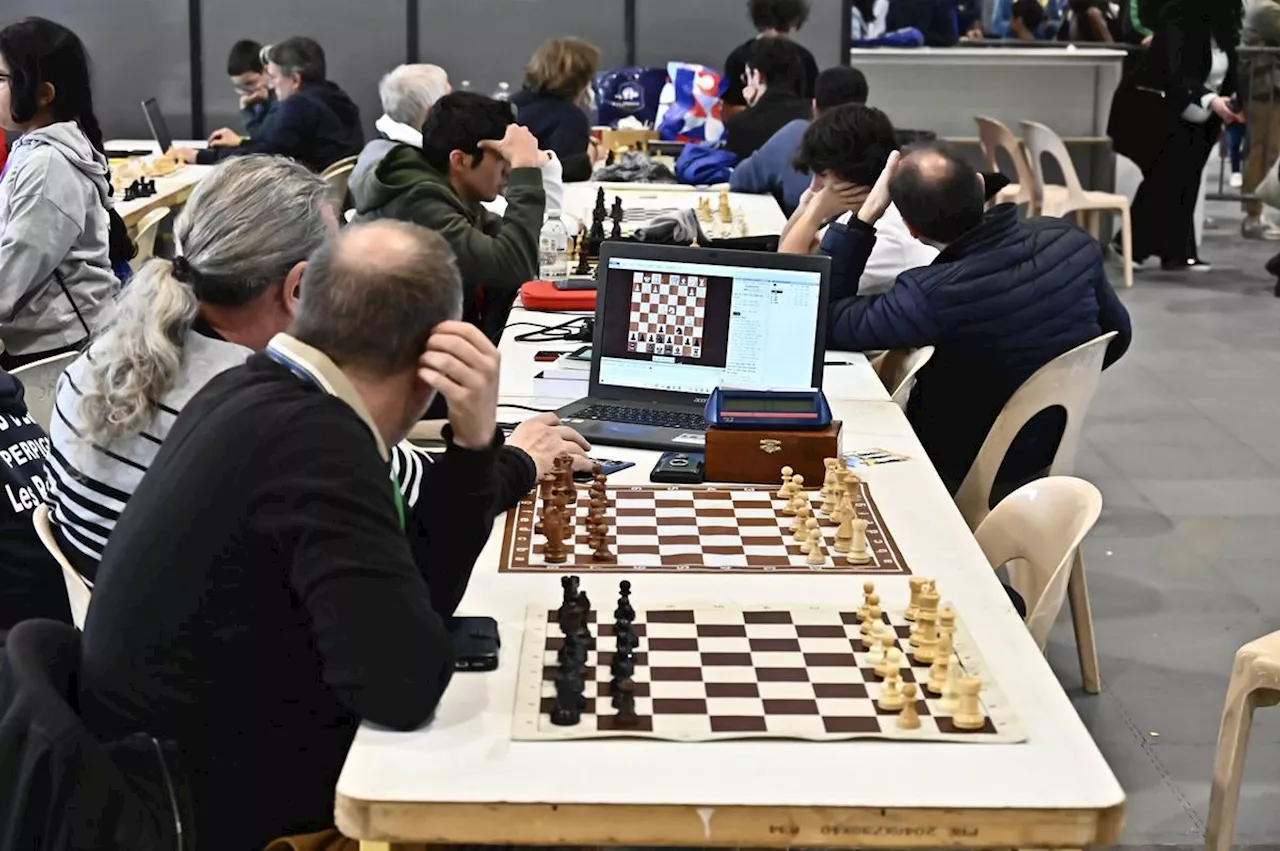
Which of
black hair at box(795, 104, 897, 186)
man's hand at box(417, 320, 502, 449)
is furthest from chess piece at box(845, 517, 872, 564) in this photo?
black hair at box(795, 104, 897, 186)

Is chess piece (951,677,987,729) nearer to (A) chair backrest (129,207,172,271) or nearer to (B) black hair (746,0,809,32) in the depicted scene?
(A) chair backrest (129,207,172,271)

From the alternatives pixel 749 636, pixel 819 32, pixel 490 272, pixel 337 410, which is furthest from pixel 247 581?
pixel 819 32

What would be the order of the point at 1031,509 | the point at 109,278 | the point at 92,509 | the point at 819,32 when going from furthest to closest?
the point at 819,32, the point at 109,278, the point at 1031,509, the point at 92,509

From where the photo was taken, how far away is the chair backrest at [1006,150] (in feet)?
27.6

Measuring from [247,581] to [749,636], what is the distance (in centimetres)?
60

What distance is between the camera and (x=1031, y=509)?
2643mm

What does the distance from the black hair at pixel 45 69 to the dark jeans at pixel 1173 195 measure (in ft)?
20.3

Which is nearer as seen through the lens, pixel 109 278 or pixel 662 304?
pixel 662 304

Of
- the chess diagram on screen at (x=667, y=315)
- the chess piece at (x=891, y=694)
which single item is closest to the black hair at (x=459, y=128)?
the chess diagram on screen at (x=667, y=315)

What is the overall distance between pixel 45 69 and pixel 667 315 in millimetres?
1997

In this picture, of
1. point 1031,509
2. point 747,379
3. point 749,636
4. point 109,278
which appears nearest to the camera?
point 749,636

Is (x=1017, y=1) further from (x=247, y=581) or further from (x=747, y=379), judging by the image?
(x=247, y=581)

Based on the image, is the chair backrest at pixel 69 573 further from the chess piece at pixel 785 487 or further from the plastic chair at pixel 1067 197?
the plastic chair at pixel 1067 197

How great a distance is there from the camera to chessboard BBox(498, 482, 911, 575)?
2225 mm
